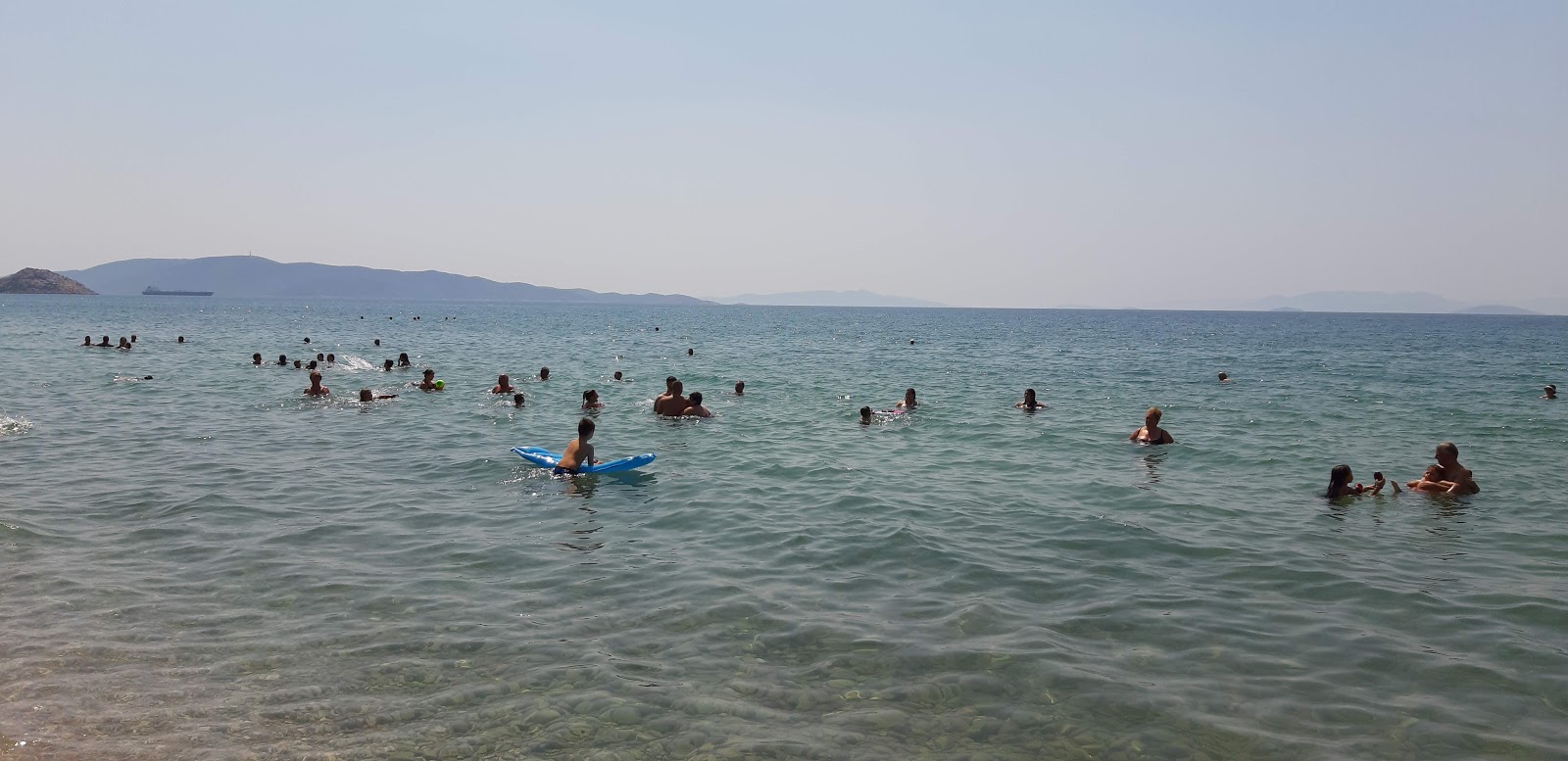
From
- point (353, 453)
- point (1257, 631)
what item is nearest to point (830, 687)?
point (1257, 631)

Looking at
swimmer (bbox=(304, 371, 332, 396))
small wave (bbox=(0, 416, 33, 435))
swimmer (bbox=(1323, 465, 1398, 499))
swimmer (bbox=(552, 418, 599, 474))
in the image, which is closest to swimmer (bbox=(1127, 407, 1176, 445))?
swimmer (bbox=(1323, 465, 1398, 499))

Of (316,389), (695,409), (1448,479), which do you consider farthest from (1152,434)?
(316,389)

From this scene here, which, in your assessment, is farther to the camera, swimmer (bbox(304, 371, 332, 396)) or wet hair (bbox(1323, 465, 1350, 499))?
swimmer (bbox(304, 371, 332, 396))

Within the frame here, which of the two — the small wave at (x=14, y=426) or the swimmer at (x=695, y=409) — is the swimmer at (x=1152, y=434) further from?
the small wave at (x=14, y=426)

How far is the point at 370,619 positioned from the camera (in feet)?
28.2

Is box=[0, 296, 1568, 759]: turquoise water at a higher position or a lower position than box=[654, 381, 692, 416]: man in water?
lower

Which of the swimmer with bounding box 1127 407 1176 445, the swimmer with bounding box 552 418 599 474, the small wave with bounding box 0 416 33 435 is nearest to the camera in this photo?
the swimmer with bounding box 552 418 599 474

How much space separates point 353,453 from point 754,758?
14032mm

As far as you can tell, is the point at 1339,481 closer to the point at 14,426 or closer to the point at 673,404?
the point at 673,404

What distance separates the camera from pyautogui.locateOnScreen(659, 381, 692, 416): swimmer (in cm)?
2333

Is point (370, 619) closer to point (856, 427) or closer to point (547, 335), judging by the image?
point (856, 427)

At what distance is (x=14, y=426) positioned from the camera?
65.3ft

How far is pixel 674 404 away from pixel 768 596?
46.8ft

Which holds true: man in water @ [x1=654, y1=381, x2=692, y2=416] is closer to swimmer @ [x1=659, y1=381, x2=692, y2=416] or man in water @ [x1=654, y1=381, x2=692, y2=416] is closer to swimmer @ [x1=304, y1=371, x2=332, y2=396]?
swimmer @ [x1=659, y1=381, x2=692, y2=416]
